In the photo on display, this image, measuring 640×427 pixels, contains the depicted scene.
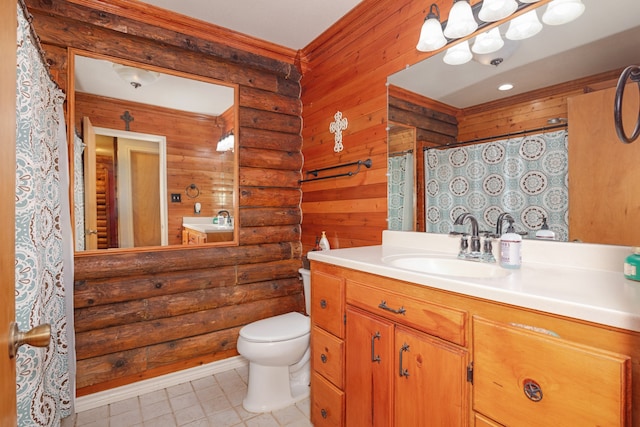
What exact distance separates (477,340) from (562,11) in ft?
4.43

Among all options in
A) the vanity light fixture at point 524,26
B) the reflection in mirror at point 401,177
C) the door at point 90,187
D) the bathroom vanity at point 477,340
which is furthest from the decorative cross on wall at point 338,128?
the door at point 90,187

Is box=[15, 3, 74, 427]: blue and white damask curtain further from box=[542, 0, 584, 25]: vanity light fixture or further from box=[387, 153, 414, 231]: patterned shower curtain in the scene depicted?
box=[542, 0, 584, 25]: vanity light fixture

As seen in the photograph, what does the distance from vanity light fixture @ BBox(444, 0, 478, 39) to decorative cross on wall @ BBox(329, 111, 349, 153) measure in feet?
3.12

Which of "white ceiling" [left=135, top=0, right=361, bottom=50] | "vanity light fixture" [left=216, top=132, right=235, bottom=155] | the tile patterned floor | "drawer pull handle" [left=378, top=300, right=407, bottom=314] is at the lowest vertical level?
the tile patterned floor

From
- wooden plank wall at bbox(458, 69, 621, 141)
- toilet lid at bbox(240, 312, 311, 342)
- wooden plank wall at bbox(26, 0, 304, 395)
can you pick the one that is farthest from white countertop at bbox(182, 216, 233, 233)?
wooden plank wall at bbox(458, 69, 621, 141)

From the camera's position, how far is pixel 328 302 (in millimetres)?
1599

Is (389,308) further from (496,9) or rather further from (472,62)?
(496,9)

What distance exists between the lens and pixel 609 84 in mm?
1130

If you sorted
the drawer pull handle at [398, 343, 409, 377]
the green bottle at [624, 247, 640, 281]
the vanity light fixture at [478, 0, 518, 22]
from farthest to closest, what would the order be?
the vanity light fixture at [478, 0, 518, 22] < the drawer pull handle at [398, 343, 409, 377] < the green bottle at [624, 247, 640, 281]

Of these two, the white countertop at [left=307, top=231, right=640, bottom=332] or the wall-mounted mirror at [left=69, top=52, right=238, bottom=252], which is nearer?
the white countertop at [left=307, top=231, right=640, bottom=332]

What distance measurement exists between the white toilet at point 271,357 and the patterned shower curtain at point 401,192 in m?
0.92

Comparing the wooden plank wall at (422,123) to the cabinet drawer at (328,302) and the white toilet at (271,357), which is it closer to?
the cabinet drawer at (328,302)

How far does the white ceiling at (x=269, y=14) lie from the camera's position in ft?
6.79

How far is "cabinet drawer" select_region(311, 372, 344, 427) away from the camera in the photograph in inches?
59.2
